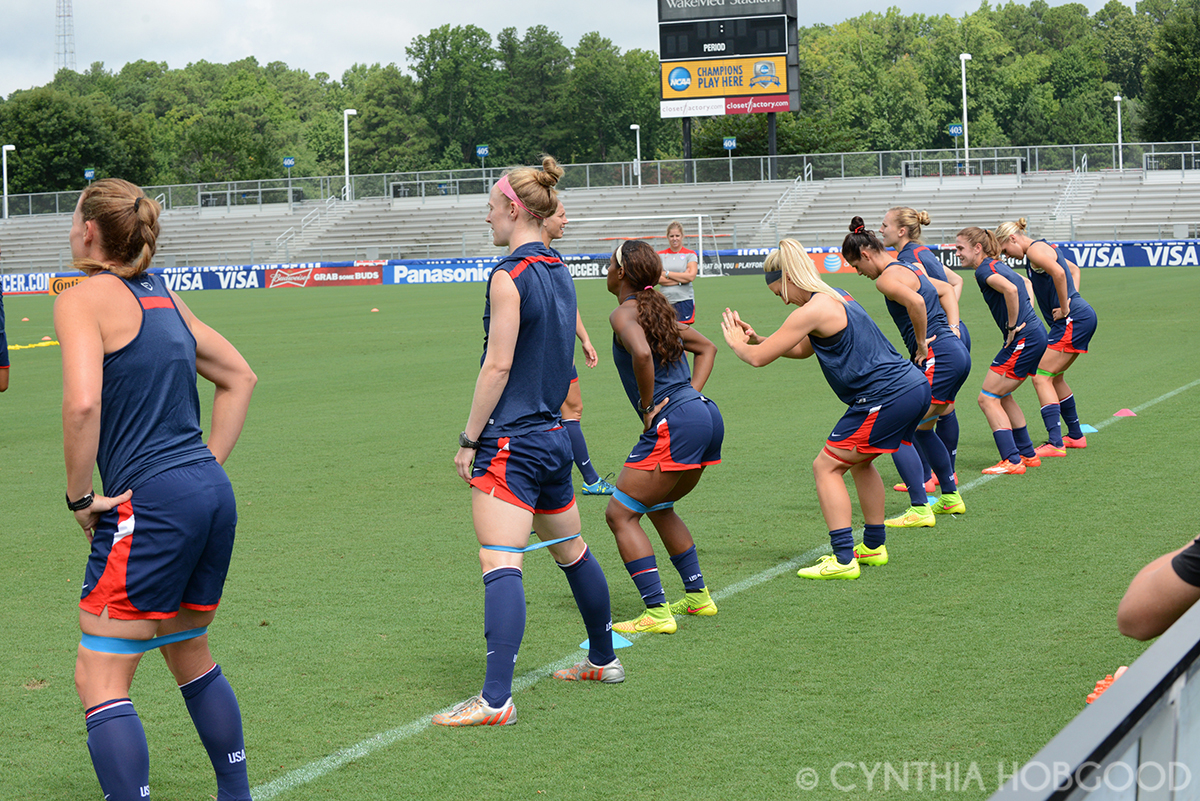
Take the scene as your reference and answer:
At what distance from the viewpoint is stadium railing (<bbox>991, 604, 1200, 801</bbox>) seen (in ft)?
5.90

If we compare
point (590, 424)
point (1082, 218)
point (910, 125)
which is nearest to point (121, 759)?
point (590, 424)

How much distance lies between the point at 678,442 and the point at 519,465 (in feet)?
4.77

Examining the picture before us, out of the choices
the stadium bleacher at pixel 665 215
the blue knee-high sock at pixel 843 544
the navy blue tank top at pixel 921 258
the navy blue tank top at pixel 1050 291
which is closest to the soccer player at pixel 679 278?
the navy blue tank top at pixel 921 258

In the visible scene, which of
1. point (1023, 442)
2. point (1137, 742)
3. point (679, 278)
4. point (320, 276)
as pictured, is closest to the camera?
point (1137, 742)

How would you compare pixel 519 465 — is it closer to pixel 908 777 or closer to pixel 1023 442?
pixel 908 777

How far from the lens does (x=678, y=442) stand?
577cm

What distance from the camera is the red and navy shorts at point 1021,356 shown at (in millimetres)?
9867

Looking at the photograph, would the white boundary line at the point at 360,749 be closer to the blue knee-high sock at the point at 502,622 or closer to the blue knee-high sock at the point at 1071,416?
the blue knee-high sock at the point at 502,622

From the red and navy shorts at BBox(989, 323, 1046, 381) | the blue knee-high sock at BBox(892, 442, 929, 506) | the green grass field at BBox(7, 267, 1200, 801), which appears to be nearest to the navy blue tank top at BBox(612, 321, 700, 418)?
the green grass field at BBox(7, 267, 1200, 801)

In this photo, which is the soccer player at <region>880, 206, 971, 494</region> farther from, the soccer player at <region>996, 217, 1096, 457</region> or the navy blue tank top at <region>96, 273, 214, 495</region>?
the navy blue tank top at <region>96, 273, 214, 495</region>

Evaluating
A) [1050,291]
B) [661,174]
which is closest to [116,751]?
[1050,291]

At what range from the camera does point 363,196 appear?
5772 cm

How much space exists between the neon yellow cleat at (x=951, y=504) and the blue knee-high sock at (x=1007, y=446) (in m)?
1.60

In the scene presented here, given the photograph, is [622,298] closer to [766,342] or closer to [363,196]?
[766,342]
